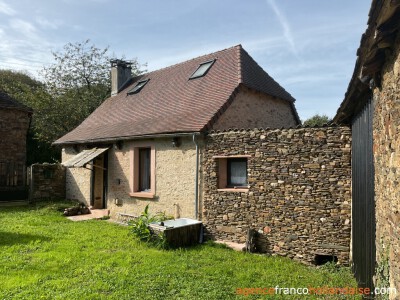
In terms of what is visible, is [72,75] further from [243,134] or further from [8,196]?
[243,134]

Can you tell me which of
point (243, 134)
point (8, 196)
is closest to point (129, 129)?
point (243, 134)

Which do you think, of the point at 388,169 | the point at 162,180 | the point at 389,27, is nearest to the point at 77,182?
the point at 162,180

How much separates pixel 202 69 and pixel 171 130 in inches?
216

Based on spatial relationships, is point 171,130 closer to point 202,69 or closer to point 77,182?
point 202,69

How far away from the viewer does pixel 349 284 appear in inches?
245

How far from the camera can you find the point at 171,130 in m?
10.9

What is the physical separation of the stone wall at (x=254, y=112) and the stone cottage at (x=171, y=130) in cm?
4

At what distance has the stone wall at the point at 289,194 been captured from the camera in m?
7.66

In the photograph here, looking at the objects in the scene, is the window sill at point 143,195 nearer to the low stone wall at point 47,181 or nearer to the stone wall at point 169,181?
the stone wall at point 169,181

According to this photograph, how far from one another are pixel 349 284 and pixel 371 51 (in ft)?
15.6

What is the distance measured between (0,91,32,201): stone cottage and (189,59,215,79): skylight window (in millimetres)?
11923

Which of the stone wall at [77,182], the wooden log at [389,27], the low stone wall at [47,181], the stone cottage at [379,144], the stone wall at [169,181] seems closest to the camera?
the wooden log at [389,27]

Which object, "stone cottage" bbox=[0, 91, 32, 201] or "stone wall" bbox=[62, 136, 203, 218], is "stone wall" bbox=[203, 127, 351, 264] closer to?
"stone wall" bbox=[62, 136, 203, 218]

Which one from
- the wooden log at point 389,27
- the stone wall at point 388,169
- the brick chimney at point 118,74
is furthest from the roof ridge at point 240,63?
the wooden log at point 389,27
